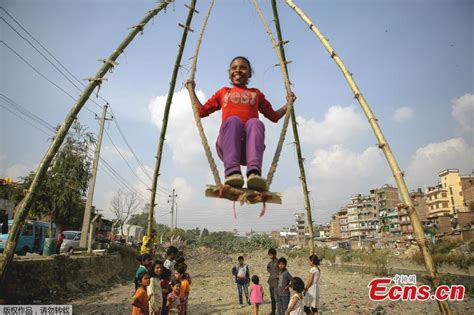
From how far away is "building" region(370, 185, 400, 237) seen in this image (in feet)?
220

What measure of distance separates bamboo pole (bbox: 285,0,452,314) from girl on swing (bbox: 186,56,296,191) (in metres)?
1.01

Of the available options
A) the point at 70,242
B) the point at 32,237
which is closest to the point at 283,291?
the point at 32,237

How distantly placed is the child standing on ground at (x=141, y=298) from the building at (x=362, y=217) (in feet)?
261

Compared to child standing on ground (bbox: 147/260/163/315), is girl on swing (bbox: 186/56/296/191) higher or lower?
higher

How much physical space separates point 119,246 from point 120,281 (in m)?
3.81

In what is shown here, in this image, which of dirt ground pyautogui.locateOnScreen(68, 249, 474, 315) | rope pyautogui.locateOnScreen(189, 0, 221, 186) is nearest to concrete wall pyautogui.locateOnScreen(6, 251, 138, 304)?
dirt ground pyautogui.locateOnScreen(68, 249, 474, 315)

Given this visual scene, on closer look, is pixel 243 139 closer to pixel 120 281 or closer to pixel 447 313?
pixel 447 313

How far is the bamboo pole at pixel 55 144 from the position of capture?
16.4 feet

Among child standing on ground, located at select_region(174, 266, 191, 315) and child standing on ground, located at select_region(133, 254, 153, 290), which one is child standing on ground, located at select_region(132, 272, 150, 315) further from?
child standing on ground, located at select_region(174, 266, 191, 315)

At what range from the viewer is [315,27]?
18.7 ft

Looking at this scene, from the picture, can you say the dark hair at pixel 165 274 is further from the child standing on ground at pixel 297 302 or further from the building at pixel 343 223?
the building at pixel 343 223

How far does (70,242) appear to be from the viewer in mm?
19953

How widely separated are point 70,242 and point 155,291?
1730 centimetres

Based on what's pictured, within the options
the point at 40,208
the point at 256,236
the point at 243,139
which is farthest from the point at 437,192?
the point at 243,139
